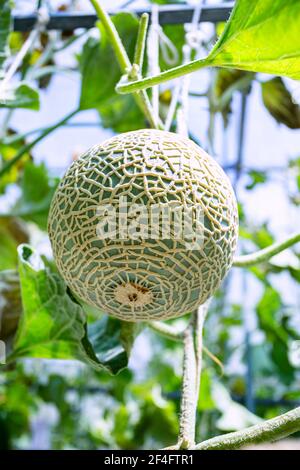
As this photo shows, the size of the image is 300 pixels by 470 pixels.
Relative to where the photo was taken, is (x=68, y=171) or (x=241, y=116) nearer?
(x=68, y=171)

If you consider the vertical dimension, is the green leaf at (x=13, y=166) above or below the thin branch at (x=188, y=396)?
below

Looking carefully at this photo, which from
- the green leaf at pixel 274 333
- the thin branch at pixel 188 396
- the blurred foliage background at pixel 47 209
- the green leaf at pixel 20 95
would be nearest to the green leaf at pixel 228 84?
the blurred foliage background at pixel 47 209

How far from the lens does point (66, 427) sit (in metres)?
2.82

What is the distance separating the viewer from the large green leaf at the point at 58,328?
0.84 meters

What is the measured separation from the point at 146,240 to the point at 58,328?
0.36 meters

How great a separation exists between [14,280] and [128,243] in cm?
87

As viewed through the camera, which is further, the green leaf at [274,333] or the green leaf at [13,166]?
the green leaf at [274,333]

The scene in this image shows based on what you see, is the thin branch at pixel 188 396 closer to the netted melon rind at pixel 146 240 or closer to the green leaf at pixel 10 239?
the netted melon rind at pixel 146 240

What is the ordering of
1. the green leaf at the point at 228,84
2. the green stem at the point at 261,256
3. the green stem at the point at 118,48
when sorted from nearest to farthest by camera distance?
the green stem at the point at 118,48 < the green stem at the point at 261,256 < the green leaf at the point at 228,84

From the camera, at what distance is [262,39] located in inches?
25.7

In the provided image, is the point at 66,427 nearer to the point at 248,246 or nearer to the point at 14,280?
the point at 248,246

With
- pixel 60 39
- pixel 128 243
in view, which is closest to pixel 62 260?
pixel 128 243

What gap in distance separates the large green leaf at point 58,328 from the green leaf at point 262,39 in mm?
369

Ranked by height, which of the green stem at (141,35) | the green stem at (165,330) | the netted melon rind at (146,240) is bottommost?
the green stem at (165,330)
